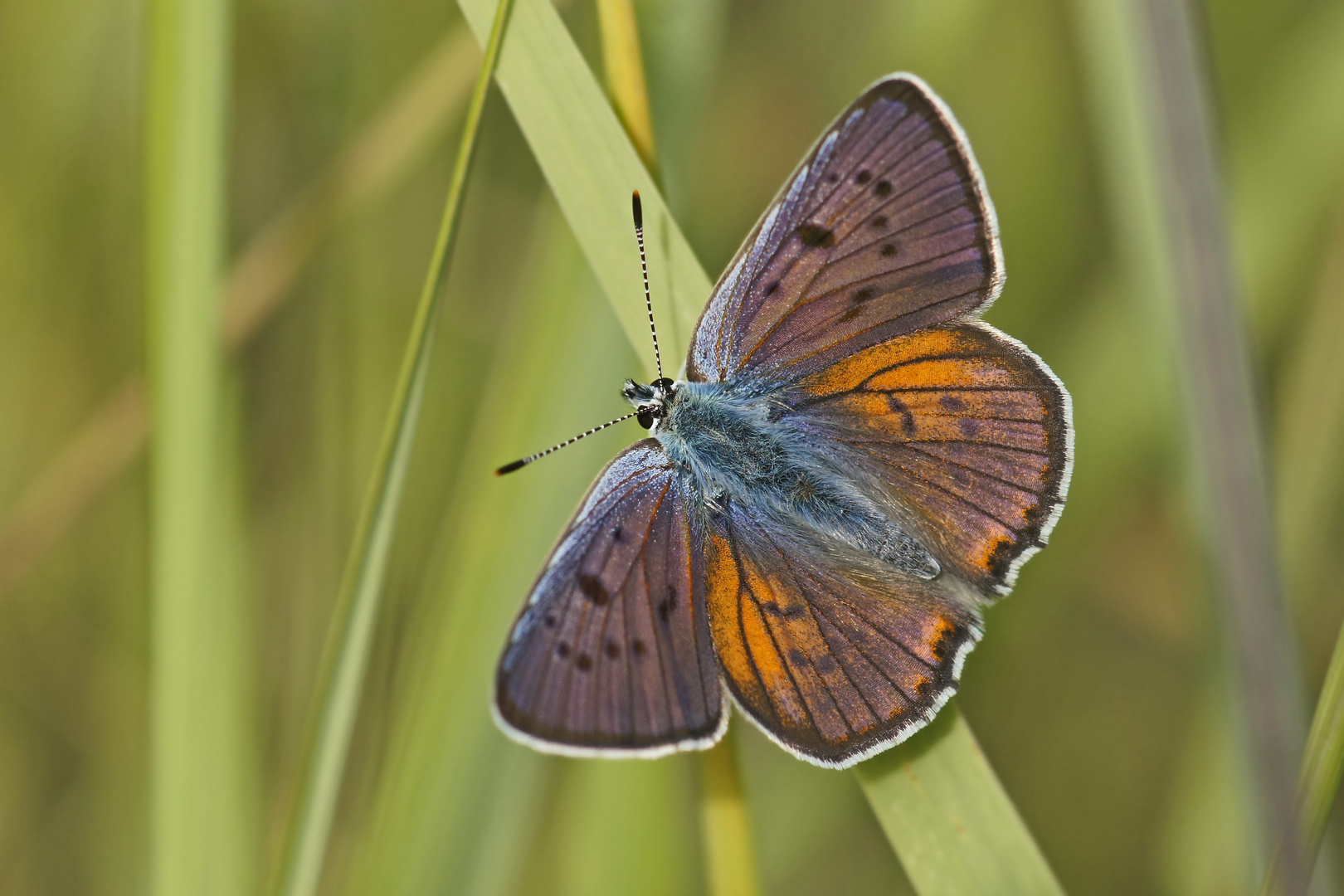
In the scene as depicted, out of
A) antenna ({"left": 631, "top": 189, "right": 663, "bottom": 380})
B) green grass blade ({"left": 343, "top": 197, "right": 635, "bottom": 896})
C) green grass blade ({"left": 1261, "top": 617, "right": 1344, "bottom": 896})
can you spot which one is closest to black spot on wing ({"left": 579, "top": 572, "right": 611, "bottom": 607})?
green grass blade ({"left": 343, "top": 197, "right": 635, "bottom": 896})

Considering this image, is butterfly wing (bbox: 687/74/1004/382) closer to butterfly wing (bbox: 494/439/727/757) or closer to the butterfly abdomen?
the butterfly abdomen

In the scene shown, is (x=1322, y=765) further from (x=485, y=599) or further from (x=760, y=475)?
(x=485, y=599)

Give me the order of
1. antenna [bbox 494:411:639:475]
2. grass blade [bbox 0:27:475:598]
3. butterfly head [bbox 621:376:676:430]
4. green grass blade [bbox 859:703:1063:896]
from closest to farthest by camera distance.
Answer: green grass blade [bbox 859:703:1063:896]
antenna [bbox 494:411:639:475]
butterfly head [bbox 621:376:676:430]
grass blade [bbox 0:27:475:598]

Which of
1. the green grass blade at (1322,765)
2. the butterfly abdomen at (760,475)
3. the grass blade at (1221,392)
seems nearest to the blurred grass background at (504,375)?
the butterfly abdomen at (760,475)

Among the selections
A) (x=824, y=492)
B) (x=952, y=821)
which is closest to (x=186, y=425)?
(x=824, y=492)

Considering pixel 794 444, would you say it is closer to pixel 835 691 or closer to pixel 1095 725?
pixel 835 691

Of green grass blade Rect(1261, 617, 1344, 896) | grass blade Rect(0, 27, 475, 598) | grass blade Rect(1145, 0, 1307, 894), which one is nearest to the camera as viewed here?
grass blade Rect(1145, 0, 1307, 894)
